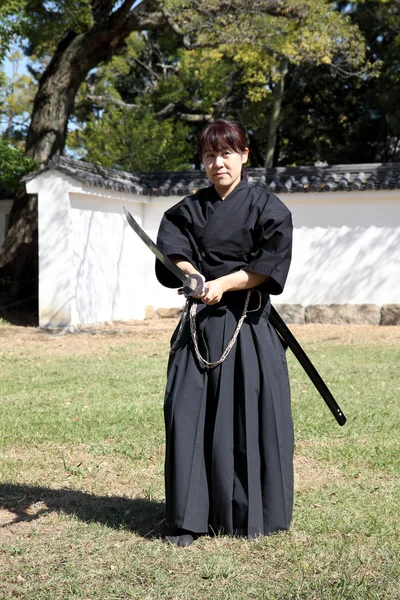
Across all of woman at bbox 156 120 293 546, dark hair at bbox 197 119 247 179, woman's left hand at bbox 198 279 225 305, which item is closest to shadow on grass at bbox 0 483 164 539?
woman at bbox 156 120 293 546

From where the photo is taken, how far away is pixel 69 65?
14438 millimetres

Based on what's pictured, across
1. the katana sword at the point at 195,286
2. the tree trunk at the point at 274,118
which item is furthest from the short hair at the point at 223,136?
the tree trunk at the point at 274,118

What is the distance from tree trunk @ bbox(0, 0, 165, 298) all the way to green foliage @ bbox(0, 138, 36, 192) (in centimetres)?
199

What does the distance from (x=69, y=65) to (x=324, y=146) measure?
10511mm

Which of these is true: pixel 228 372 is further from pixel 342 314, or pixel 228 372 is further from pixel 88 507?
pixel 342 314

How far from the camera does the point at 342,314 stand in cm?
1357

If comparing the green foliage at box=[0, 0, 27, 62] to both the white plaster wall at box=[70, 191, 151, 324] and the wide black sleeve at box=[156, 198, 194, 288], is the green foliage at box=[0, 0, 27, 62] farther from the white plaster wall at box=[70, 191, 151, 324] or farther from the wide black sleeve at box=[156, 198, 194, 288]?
the wide black sleeve at box=[156, 198, 194, 288]

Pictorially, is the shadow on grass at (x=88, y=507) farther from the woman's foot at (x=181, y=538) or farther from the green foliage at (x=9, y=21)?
the green foliage at (x=9, y=21)

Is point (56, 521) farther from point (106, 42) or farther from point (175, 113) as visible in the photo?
Result: point (175, 113)

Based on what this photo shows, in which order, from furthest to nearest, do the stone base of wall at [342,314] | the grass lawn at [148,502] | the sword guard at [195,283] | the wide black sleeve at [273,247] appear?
1. the stone base of wall at [342,314]
2. the wide black sleeve at [273,247]
3. the sword guard at [195,283]
4. the grass lawn at [148,502]

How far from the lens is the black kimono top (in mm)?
3418

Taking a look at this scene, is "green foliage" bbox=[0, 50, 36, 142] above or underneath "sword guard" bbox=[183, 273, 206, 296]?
above

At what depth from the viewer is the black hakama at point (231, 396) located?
3.40 m

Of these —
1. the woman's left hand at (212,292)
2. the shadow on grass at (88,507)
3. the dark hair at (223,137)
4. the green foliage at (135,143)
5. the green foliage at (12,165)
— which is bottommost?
the shadow on grass at (88,507)
